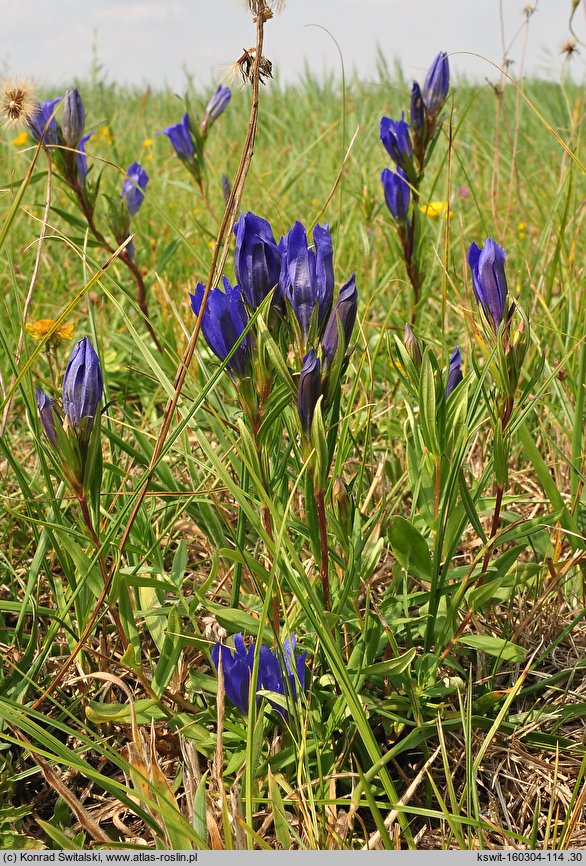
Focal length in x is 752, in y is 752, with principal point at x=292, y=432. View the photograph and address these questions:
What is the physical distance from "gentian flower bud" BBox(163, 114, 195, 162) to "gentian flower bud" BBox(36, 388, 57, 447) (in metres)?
1.65

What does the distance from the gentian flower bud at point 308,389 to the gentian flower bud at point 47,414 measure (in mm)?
373

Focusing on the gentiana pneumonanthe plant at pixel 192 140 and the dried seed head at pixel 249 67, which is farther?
the gentiana pneumonanthe plant at pixel 192 140

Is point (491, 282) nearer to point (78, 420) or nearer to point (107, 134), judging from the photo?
point (78, 420)

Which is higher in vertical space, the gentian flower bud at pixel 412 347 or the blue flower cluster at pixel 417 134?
the blue flower cluster at pixel 417 134

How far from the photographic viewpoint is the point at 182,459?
192 cm

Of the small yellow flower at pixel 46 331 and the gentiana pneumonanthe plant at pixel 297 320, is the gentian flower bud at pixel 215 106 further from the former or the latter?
the gentiana pneumonanthe plant at pixel 297 320

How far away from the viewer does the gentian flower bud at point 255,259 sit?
1.00 m

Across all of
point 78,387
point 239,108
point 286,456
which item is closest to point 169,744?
point 286,456

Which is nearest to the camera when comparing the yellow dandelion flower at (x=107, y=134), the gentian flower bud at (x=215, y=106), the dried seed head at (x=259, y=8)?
the dried seed head at (x=259, y=8)

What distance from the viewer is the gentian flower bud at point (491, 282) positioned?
1.15 meters

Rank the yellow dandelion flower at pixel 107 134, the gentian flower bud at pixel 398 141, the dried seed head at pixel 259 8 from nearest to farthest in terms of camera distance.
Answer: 1. the dried seed head at pixel 259 8
2. the gentian flower bud at pixel 398 141
3. the yellow dandelion flower at pixel 107 134

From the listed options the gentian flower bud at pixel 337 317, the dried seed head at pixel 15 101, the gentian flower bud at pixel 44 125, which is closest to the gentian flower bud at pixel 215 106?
A: the gentian flower bud at pixel 44 125

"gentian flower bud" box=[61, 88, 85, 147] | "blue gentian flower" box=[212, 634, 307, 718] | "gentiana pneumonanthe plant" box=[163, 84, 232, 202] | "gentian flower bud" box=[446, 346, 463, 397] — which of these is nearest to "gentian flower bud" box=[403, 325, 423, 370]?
"gentian flower bud" box=[446, 346, 463, 397]

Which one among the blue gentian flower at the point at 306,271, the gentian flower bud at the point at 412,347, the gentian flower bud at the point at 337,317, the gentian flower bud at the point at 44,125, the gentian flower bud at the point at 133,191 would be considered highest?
the gentian flower bud at the point at 44,125
